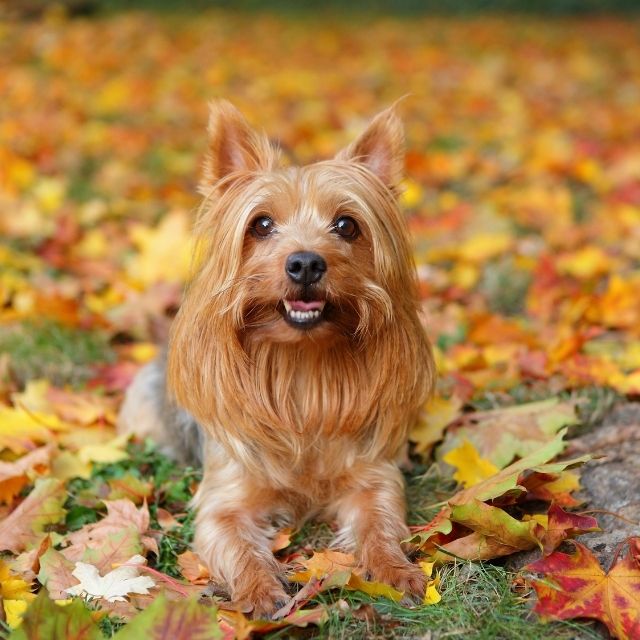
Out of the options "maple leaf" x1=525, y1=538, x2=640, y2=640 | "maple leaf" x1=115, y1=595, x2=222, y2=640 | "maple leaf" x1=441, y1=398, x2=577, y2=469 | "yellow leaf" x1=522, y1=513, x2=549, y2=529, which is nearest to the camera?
"maple leaf" x1=115, y1=595, x2=222, y2=640

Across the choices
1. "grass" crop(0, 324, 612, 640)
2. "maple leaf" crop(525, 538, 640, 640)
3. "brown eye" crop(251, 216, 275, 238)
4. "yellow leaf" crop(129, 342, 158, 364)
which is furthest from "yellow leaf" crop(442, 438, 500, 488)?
"yellow leaf" crop(129, 342, 158, 364)

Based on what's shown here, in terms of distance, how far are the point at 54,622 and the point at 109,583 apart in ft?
1.72

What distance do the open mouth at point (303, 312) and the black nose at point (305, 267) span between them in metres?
0.10

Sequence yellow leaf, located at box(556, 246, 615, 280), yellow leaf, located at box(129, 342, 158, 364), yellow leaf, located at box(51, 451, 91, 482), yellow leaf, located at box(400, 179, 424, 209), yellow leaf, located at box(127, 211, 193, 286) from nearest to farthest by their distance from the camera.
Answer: yellow leaf, located at box(51, 451, 91, 482)
yellow leaf, located at box(129, 342, 158, 364)
yellow leaf, located at box(556, 246, 615, 280)
yellow leaf, located at box(127, 211, 193, 286)
yellow leaf, located at box(400, 179, 424, 209)

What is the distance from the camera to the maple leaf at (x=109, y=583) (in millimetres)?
2850

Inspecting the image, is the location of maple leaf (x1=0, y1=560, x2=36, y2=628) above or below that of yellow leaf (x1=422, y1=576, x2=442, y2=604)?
below

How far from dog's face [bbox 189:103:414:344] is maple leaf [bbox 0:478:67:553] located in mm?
966

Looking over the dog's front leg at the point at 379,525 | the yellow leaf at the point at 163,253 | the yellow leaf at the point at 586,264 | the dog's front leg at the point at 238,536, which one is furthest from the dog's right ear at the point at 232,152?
the yellow leaf at the point at 586,264

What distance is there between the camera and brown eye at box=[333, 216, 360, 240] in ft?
10.5

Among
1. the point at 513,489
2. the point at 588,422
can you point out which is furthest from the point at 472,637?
the point at 588,422

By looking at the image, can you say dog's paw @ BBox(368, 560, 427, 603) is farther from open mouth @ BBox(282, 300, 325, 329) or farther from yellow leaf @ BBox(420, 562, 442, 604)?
open mouth @ BBox(282, 300, 325, 329)

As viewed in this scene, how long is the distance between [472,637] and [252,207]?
161 centimetres

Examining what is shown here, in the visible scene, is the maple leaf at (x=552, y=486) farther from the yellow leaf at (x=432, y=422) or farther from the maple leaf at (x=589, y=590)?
the yellow leaf at (x=432, y=422)

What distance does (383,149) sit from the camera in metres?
3.42
